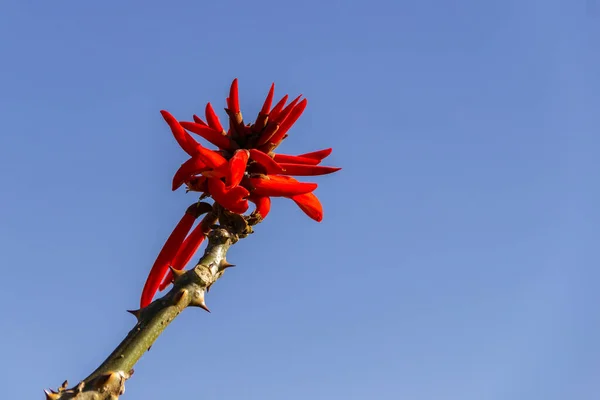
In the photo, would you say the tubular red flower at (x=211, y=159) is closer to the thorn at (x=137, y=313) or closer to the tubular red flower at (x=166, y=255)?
the tubular red flower at (x=166, y=255)

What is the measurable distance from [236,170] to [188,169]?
361mm

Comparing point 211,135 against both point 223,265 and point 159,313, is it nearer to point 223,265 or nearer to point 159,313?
point 223,265

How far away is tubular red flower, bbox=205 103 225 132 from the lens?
12.4 feet

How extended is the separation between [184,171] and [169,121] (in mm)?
255

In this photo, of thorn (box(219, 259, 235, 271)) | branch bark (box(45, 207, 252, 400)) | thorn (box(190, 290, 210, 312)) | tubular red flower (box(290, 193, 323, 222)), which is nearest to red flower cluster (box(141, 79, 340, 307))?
tubular red flower (box(290, 193, 323, 222))

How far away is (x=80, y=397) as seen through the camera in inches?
93.9

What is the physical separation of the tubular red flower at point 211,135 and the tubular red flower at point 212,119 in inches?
3.1

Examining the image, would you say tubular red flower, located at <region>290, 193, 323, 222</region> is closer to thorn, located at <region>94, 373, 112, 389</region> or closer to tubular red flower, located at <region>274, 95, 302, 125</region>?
tubular red flower, located at <region>274, 95, 302, 125</region>

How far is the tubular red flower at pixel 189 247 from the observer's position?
3424 mm

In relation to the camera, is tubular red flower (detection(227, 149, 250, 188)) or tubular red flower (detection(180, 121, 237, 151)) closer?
tubular red flower (detection(227, 149, 250, 188))

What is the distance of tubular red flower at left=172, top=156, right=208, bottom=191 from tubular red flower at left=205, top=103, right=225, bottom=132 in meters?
0.34

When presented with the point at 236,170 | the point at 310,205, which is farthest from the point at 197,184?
the point at 310,205

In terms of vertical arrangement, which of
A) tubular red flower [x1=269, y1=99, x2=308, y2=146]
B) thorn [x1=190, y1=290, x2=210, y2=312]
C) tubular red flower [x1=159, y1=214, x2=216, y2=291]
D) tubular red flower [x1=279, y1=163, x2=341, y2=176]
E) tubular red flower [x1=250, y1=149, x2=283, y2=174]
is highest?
tubular red flower [x1=269, y1=99, x2=308, y2=146]

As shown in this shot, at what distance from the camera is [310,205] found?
3641 mm
